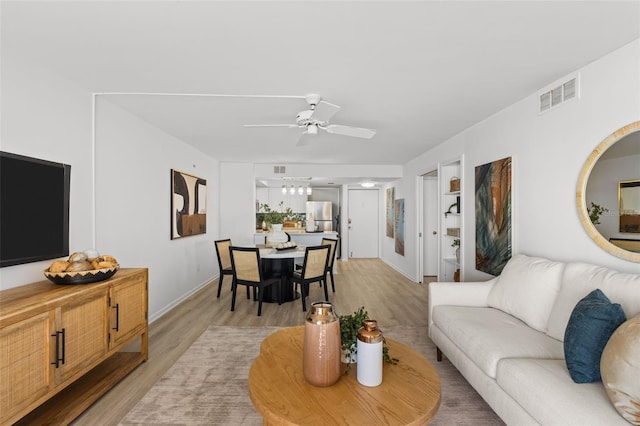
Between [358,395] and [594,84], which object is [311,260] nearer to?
[358,395]

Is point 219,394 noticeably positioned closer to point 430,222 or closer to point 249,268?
point 249,268

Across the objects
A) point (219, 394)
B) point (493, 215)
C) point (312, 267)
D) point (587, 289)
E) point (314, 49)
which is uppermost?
point (314, 49)

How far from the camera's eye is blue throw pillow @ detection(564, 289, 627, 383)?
1.47 metres

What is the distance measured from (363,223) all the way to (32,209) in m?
7.48

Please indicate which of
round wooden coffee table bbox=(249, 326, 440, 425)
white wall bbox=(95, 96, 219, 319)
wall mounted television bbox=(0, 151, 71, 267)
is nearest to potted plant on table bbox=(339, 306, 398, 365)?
round wooden coffee table bbox=(249, 326, 440, 425)

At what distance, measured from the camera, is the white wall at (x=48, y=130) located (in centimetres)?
205

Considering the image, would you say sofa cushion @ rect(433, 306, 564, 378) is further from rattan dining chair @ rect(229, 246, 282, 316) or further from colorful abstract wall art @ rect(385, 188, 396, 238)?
colorful abstract wall art @ rect(385, 188, 396, 238)

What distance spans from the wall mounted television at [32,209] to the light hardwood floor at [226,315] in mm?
1125

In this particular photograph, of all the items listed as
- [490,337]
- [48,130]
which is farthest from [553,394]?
[48,130]

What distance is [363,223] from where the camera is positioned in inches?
349

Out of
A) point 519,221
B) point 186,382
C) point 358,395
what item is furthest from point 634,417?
point 186,382

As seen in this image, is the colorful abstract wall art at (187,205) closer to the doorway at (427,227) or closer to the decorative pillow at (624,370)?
the doorway at (427,227)

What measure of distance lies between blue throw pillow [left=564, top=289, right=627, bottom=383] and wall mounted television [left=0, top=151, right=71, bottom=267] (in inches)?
127

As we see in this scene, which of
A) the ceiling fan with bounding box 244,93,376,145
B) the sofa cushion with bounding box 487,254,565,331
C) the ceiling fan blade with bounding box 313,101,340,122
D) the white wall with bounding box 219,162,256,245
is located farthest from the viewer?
the white wall with bounding box 219,162,256,245
